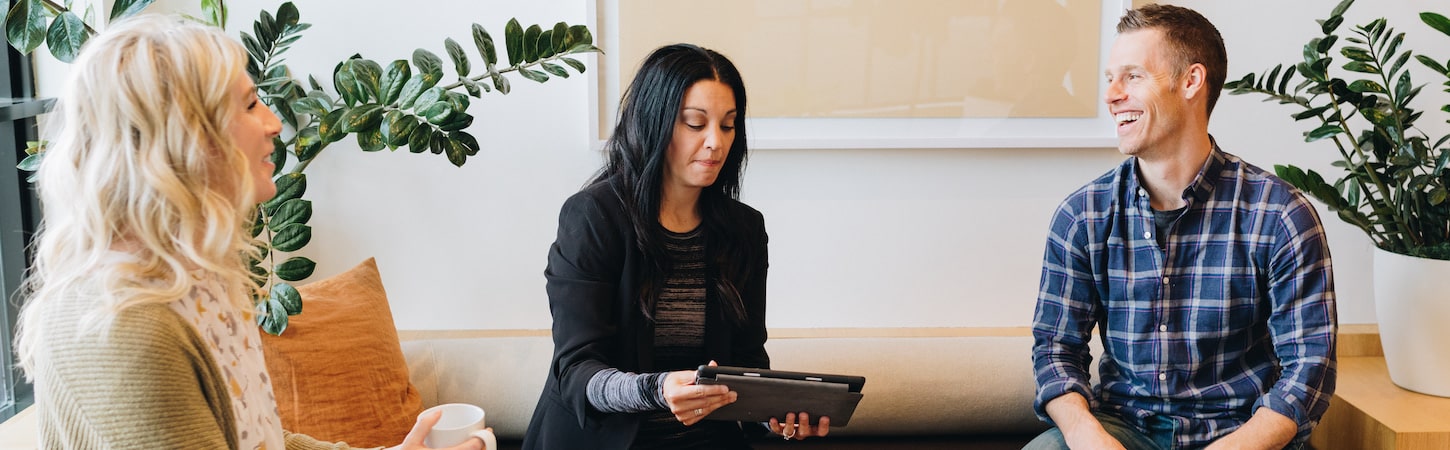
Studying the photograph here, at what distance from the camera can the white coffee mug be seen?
2156 mm

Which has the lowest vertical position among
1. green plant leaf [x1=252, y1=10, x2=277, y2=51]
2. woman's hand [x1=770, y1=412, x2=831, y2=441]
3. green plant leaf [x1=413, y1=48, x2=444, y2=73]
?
woman's hand [x1=770, y1=412, x2=831, y2=441]

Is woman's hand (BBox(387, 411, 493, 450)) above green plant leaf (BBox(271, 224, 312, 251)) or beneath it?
beneath

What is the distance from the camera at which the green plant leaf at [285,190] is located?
2.19 metres

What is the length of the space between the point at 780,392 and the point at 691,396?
15cm

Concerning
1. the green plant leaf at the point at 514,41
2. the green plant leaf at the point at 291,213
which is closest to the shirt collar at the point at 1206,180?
the green plant leaf at the point at 514,41

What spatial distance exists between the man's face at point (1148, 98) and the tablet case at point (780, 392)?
0.74m

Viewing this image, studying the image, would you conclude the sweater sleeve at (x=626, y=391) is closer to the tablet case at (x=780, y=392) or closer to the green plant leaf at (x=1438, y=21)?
the tablet case at (x=780, y=392)

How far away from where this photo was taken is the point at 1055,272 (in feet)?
7.32

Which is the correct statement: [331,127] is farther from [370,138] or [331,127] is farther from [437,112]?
[437,112]

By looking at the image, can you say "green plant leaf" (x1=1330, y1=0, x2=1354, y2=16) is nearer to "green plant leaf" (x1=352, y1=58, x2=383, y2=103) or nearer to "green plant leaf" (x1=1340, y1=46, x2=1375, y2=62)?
"green plant leaf" (x1=1340, y1=46, x2=1375, y2=62)

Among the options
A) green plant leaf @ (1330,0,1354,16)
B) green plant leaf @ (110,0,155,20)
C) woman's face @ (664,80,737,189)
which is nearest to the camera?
green plant leaf @ (110,0,155,20)

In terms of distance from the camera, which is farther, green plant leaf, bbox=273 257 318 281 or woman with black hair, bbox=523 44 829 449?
green plant leaf, bbox=273 257 318 281

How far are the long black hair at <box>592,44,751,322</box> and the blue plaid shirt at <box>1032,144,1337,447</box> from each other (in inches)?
26.3

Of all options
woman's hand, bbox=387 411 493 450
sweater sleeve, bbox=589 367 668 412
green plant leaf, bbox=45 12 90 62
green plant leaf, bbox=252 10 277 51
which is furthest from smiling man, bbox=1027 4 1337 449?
green plant leaf, bbox=45 12 90 62
